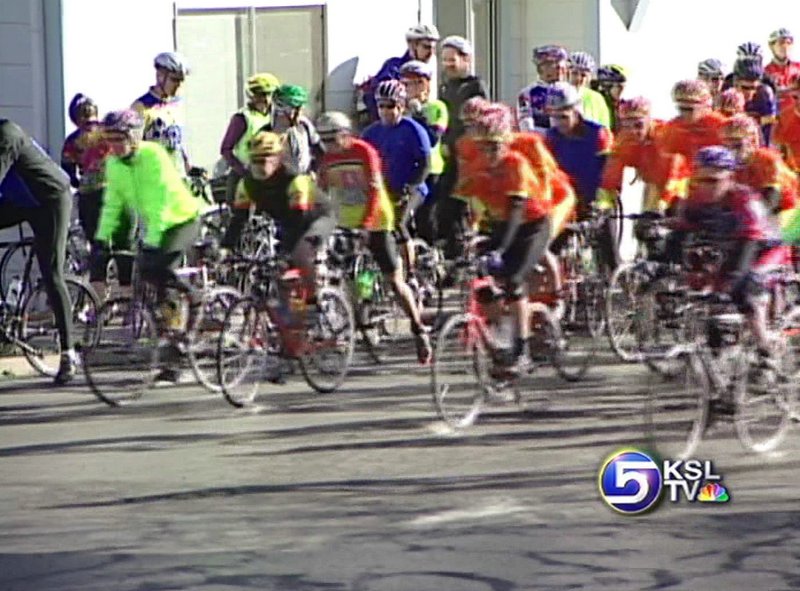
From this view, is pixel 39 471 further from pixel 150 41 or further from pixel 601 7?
pixel 601 7

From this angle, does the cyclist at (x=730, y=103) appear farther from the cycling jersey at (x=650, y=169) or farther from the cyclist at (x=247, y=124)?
the cyclist at (x=247, y=124)

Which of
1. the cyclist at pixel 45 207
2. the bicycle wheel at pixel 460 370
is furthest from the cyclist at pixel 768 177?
the cyclist at pixel 45 207

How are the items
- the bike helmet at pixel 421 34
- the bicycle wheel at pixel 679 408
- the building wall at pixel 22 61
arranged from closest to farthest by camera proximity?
the bicycle wheel at pixel 679 408
the building wall at pixel 22 61
the bike helmet at pixel 421 34

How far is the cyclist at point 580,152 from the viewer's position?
1423 cm

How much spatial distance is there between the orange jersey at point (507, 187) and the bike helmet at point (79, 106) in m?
5.04

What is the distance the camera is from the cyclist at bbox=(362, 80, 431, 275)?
1470 cm

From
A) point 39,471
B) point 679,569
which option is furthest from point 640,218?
point 679,569

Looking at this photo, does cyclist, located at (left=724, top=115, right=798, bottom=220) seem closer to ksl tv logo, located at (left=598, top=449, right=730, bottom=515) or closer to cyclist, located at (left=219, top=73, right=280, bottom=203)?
ksl tv logo, located at (left=598, top=449, right=730, bottom=515)

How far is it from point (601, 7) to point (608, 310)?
351 inches

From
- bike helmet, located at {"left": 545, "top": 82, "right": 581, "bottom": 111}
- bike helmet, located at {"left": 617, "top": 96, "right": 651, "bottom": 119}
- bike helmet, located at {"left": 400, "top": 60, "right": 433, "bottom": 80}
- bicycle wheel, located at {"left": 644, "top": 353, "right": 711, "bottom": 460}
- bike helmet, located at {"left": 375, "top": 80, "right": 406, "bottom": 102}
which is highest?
bike helmet, located at {"left": 400, "top": 60, "right": 433, "bottom": 80}

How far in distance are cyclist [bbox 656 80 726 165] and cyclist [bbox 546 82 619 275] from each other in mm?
473

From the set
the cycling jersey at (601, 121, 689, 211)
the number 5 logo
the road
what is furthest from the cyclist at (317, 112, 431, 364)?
the number 5 logo

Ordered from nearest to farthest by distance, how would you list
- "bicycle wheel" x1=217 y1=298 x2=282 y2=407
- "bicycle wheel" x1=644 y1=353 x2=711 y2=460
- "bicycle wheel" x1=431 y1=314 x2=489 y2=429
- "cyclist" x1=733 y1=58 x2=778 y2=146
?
1. "bicycle wheel" x1=644 y1=353 x2=711 y2=460
2. "bicycle wheel" x1=431 y1=314 x2=489 y2=429
3. "bicycle wheel" x1=217 y1=298 x2=282 y2=407
4. "cyclist" x1=733 y1=58 x2=778 y2=146

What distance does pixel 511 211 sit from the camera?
39.4ft
